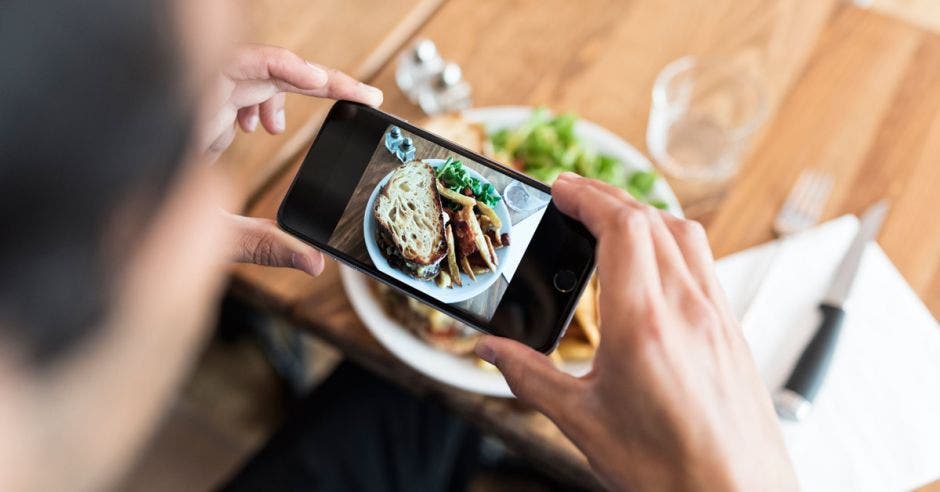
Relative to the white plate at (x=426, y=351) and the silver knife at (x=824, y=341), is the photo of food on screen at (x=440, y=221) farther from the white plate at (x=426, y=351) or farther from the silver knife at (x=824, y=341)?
the silver knife at (x=824, y=341)

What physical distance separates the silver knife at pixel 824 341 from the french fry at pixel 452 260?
38 cm

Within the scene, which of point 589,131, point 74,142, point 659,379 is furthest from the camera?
point 589,131

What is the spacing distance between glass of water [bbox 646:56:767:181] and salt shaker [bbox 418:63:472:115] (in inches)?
9.2

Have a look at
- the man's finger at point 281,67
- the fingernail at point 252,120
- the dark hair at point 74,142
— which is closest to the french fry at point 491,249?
the man's finger at point 281,67

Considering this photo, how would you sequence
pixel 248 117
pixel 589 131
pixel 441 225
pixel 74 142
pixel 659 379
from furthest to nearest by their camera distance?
pixel 589 131
pixel 248 117
pixel 441 225
pixel 659 379
pixel 74 142

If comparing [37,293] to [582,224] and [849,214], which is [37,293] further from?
[849,214]

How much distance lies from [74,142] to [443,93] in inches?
30.0

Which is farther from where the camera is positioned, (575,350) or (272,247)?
(575,350)

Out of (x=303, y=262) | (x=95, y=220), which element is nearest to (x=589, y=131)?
(x=303, y=262)

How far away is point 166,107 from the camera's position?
0.24m

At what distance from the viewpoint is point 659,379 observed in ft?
1.79

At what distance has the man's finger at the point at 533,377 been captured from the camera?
58 cm

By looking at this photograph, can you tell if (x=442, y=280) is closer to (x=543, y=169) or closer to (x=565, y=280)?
(x=565, y=280)

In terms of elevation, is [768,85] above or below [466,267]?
above
